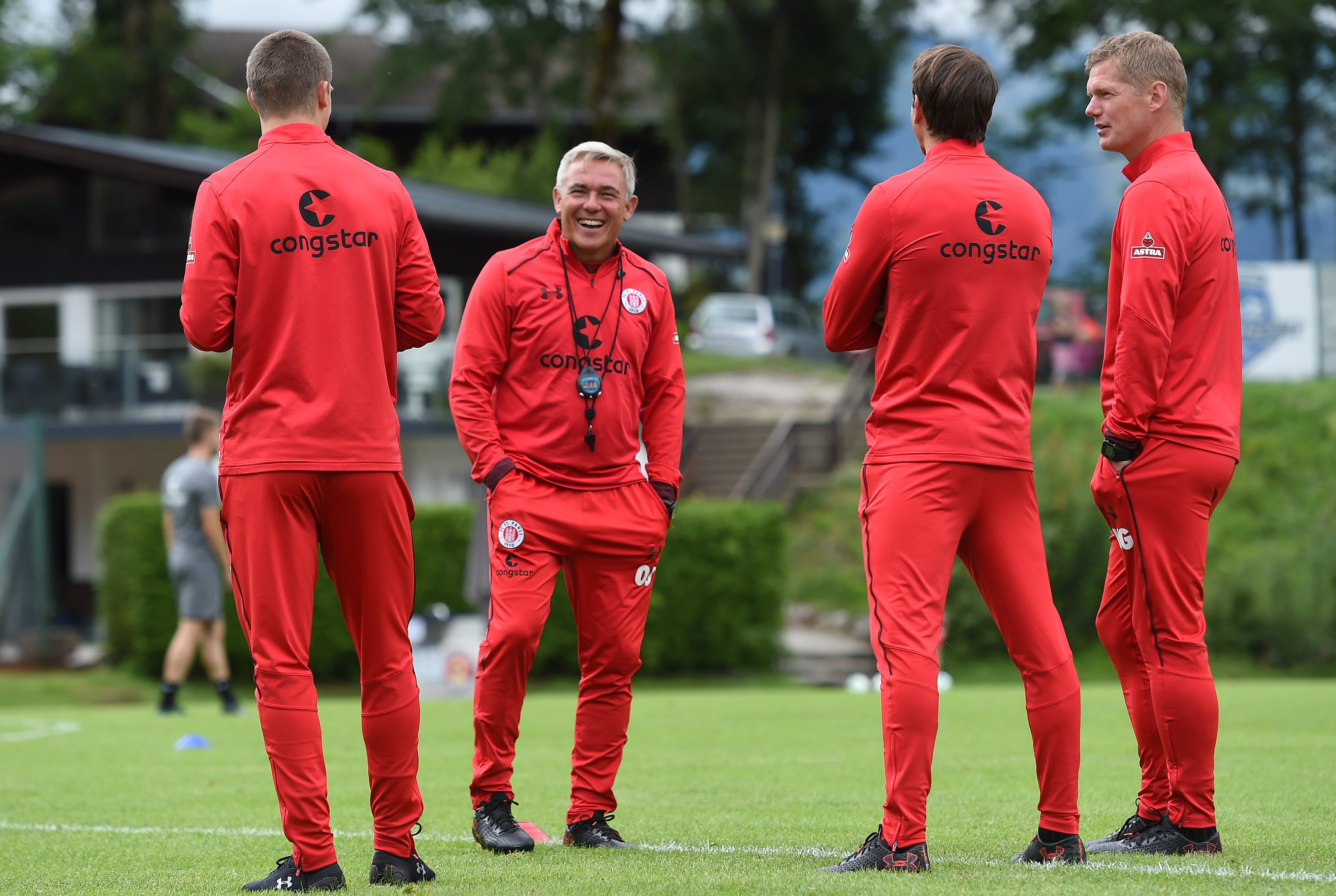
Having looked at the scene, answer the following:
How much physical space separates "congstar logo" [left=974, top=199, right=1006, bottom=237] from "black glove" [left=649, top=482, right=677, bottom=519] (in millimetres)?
1466

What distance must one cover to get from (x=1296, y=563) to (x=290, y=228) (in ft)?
57.3

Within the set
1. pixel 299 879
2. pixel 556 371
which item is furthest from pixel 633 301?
pixel 299 879

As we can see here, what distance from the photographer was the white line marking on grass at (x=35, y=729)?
10914 mm

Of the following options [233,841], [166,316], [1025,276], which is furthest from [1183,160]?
[166,316]

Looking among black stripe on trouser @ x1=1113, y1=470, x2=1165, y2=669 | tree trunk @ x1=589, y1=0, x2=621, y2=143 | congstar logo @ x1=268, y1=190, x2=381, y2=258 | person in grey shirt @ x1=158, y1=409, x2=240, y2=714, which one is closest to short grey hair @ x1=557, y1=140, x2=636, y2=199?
congstar logo @ x1=268, y1=190, x2=381, y2=258

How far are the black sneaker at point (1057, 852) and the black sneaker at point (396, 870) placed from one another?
1.72m

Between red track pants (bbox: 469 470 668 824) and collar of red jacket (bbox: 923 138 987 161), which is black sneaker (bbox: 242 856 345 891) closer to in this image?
red track pants (bbox: 469 470 668 824)

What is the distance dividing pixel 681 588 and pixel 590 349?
530 inches

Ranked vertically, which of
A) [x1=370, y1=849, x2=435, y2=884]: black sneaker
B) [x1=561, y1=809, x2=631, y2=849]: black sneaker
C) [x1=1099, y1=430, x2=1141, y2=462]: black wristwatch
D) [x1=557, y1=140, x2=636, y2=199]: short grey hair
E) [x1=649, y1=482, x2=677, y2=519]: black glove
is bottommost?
[x1=561, y1=809, x2=631, y2=849]: black sneaker

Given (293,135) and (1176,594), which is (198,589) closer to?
(293,135)

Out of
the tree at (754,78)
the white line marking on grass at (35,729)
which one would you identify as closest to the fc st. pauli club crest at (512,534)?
the white line marking on grass at (35,729)

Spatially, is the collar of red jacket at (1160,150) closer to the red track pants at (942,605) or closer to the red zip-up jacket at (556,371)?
the red track pants at (942,605)

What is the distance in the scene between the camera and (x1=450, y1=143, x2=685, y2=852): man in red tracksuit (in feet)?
16.9

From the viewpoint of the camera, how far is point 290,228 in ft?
14.2
